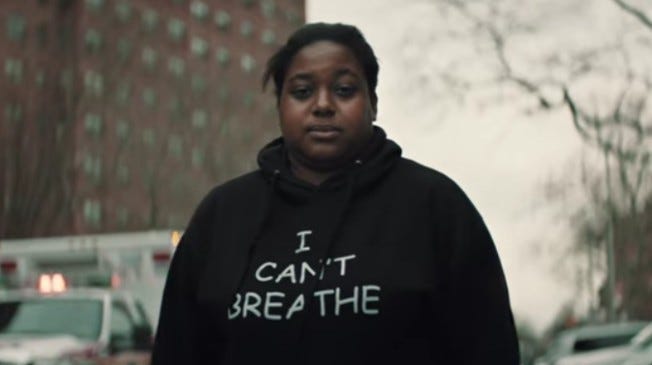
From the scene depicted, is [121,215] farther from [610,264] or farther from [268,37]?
[610,264]

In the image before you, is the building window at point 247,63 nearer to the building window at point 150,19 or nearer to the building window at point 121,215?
the building window at point 150,19

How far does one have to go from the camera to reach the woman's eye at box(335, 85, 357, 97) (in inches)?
112

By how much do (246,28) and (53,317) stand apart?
84.6 meters

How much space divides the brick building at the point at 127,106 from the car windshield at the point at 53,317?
20.3 metres

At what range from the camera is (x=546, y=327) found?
11988 centimetres

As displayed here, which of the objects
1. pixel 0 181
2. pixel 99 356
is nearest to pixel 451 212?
pixel 99 356

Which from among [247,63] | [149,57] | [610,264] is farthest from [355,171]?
[247,63]

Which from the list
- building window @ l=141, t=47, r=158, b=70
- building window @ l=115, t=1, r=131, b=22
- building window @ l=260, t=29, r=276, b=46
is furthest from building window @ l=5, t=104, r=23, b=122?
building window @ l=260, t=29, r=276, b=46

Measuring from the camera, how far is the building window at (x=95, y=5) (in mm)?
78562

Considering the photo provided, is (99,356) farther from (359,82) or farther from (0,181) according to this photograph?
(0,181)

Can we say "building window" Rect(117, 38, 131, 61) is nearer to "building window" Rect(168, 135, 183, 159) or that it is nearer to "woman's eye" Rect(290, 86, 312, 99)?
"building window" Rect(168, 135, 183, 159)

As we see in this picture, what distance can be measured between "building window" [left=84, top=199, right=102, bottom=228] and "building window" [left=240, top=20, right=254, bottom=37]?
21.3 m

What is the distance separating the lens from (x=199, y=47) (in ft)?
299

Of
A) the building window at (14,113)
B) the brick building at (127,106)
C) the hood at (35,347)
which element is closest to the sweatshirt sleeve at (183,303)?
the hood at (35,347)
